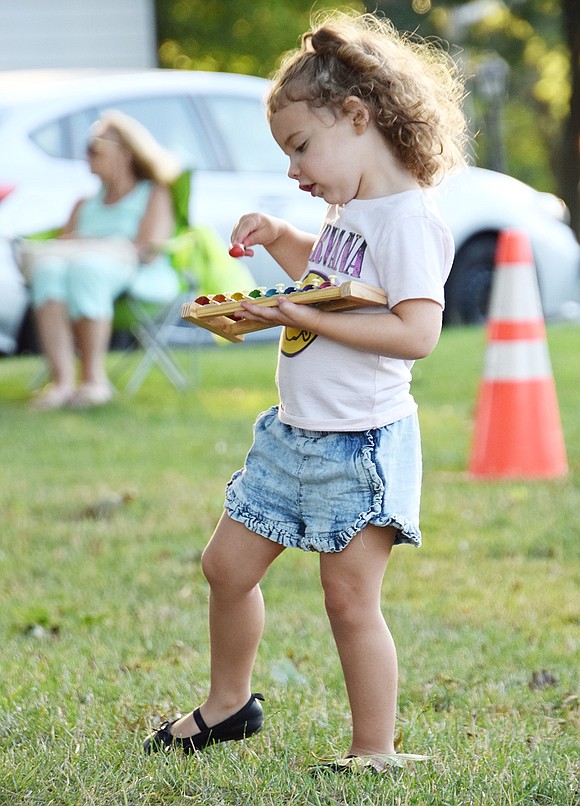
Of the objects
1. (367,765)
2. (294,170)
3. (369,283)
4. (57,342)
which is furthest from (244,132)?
(367,765)

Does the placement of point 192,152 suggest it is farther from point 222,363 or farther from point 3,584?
point 3,584

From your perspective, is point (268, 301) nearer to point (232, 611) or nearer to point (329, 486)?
point (329, 486)

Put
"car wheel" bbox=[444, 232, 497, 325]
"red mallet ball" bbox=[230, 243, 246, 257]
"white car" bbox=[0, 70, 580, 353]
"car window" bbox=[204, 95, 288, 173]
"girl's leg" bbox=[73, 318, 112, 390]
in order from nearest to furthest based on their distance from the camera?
1. "red mallet ball" bbox=[230, 243, 246, 257]
2. "girl's leg" bbox=[73, 318, 112, 390]
3. "white car" bbox=[0, 70, 580, 353]
4. "car window" bbox=[204, 95, 288, 173]
5. "car wheel" bbox=[444, 232, 497, 325]

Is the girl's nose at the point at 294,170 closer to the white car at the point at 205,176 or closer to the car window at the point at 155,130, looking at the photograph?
the white car at the point at 205,176

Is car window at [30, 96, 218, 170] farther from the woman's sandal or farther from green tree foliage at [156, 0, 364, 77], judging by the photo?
green tree foliage at [156, 0, 364, 77]

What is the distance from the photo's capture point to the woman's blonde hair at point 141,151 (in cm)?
742

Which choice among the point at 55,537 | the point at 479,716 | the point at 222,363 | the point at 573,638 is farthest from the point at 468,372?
the point at 479,716

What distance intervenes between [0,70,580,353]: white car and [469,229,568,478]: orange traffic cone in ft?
8.55

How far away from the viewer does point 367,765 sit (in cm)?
242

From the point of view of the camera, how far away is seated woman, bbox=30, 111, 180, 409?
23.9 feet

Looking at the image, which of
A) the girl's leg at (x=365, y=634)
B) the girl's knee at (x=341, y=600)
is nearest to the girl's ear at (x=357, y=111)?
the girl's leg at (x=365, y=634)

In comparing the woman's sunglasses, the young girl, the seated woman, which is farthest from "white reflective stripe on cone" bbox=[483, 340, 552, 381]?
the woman's sunglasses

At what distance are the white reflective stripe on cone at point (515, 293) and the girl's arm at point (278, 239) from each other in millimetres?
2644

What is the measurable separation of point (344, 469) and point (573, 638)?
1.27 metres
